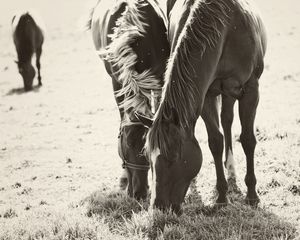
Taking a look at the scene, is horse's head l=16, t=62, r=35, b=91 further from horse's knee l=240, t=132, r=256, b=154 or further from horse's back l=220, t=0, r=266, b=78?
horse's back l=220, t=0, r=266, b=78

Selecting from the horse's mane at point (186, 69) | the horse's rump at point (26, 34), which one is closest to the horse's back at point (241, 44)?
the horse's mane at point (186, 69)

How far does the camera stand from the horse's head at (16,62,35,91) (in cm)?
1188

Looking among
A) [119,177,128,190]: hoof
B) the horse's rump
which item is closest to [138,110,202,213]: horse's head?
[119,177,128,190]: hoof

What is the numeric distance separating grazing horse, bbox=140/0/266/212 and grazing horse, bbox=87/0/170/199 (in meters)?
0.23

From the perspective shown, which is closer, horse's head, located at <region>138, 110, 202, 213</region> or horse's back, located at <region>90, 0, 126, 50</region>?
horse's head, located at <region>138, 110, 202, 213</region>

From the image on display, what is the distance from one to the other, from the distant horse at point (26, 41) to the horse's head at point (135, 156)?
8298 millimetres

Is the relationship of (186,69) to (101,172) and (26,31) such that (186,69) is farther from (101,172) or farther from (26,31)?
(26,31)

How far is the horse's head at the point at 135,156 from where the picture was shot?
3.96 m

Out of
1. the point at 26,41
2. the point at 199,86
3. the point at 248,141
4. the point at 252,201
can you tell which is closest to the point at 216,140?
the point at 248,141

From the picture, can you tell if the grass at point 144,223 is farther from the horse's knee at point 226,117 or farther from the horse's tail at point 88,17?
the horse's tail at point 88,17

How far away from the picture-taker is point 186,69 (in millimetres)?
3477

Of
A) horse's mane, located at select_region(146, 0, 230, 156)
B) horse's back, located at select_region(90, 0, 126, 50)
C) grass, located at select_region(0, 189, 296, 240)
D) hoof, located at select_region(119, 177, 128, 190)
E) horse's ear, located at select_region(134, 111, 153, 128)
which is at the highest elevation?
horse's back, located at select_region(90, 0, 126, 50)

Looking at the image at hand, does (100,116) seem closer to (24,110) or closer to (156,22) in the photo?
(24,110)

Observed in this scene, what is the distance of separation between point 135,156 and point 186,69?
111 cm
